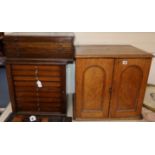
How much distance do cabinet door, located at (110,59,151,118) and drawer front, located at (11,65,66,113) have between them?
2.11 ft

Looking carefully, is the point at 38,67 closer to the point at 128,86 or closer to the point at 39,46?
the point at 39,46

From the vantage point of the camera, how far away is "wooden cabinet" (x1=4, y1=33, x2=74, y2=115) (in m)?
1.68

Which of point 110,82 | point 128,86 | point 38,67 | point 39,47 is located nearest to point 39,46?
point 39,47

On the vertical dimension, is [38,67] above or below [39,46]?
below

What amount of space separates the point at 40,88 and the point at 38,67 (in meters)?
0.28

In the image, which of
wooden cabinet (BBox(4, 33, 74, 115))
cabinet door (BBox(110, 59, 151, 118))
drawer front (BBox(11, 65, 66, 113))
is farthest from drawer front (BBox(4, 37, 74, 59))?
cabinet door (BBox(110, 59, 151, 118))

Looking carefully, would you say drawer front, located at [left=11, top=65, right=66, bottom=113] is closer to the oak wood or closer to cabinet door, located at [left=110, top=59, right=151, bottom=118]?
the oak wood

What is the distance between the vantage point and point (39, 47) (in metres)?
1.71

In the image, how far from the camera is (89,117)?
1890 millimetres

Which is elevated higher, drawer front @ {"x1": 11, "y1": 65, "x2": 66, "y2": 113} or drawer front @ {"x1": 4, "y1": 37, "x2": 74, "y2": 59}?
drawer front @ {"x1": 4, "y1": 37, "x2": 74, "y2": 59}

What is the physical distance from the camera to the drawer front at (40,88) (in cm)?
178
